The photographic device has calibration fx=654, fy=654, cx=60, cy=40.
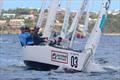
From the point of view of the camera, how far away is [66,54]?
26.0 meters

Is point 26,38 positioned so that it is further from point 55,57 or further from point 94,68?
point 94,68

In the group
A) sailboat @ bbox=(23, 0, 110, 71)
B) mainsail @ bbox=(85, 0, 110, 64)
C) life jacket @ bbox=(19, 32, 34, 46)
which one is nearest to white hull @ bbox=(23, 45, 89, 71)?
sailboat @ bbox=(23, 0, 110, 71)

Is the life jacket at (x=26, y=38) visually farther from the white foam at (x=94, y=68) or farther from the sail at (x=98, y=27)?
the sail at (x=98, y=27)

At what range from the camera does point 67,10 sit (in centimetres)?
3150

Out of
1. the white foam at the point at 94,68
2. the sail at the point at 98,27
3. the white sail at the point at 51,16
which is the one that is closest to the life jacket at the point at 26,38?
the white sail at the point at 51,16

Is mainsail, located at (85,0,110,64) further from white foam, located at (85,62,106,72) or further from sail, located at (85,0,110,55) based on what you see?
white foam, located at (85,62,106,72)

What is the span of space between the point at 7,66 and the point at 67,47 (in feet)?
12.8

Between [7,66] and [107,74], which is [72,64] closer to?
[107,74]

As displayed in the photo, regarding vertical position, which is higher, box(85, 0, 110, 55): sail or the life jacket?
box(85, 0, 110, 55): sail

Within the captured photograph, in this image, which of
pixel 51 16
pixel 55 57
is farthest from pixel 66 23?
pixel 55 57

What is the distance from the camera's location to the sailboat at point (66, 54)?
25547 mm

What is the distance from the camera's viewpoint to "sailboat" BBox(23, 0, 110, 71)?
25.5m

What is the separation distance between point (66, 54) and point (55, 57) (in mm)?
521

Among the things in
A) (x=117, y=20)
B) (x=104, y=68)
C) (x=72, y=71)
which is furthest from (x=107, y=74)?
(x=117, y=20)
